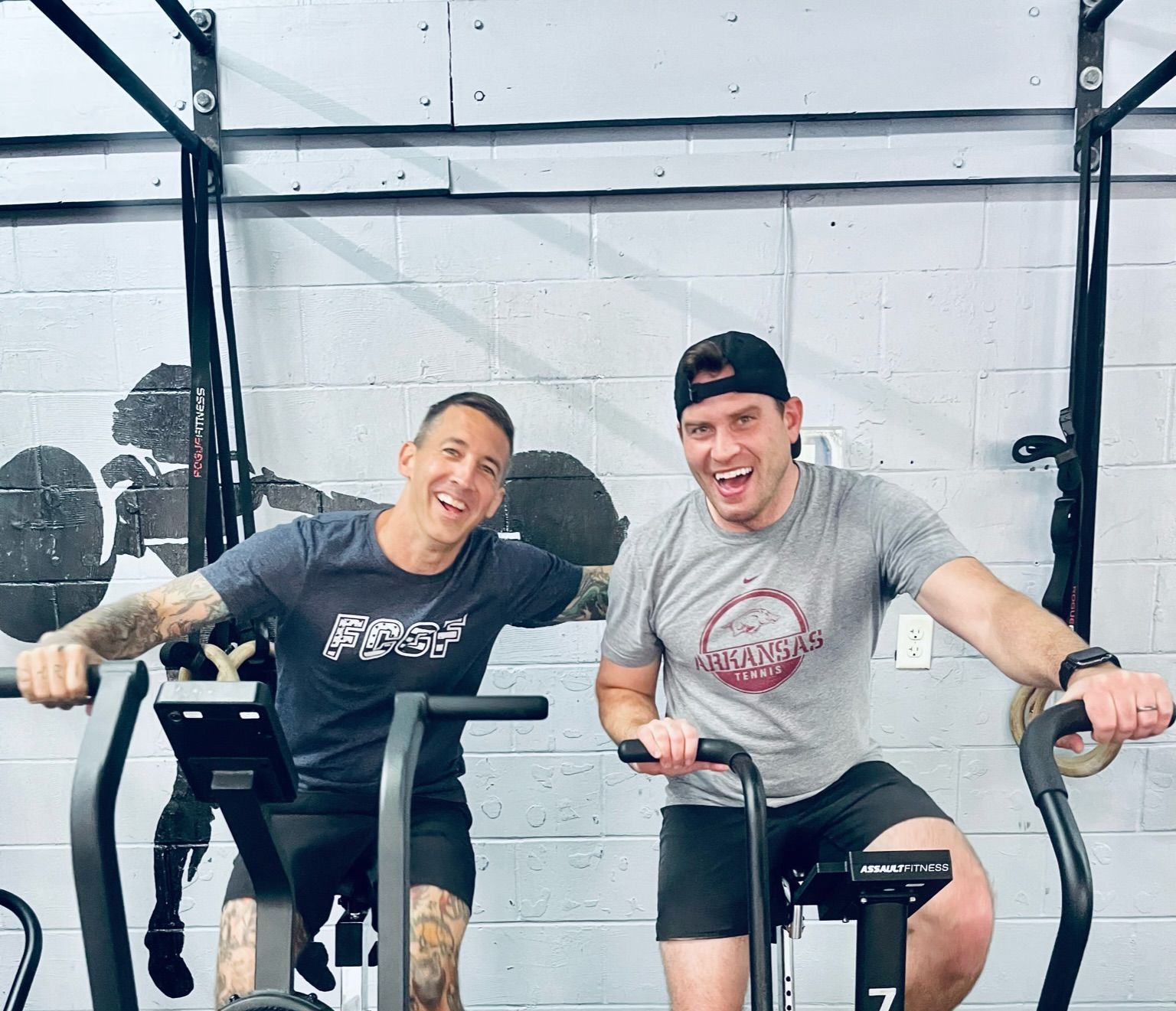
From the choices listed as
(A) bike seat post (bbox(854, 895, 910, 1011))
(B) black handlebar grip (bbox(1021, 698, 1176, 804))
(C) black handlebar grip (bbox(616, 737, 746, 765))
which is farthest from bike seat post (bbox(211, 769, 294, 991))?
(B) black handlebar grip (bbox(1021, 698, 1176, 804))

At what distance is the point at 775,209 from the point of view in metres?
1.77

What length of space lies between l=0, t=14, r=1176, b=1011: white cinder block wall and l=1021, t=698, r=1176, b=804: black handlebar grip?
748mm

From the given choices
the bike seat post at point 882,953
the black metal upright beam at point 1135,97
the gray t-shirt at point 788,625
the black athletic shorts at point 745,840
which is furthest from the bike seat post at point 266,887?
the black metal upright beam at point 1135,97

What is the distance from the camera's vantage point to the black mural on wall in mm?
1821

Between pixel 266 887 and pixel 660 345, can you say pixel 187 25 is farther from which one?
pixel 266 887

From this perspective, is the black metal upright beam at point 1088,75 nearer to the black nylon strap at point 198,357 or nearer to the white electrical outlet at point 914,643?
the white electrical outlet at point 914,643

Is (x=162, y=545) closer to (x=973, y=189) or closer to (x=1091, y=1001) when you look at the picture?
(x=973, y=189)

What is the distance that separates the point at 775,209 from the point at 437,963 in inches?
63.0

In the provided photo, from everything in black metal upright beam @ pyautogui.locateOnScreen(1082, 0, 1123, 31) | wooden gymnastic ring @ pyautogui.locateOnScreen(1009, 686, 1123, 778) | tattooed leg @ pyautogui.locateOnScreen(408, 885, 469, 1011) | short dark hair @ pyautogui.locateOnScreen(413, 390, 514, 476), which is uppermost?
black metal upright beam @ pyautogui.locateOnScreen(1082, 0, 1123, 31)

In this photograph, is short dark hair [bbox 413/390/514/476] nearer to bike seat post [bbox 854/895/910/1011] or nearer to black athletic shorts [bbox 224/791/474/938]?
black athletic shorts [bbox 224/791/474/938]

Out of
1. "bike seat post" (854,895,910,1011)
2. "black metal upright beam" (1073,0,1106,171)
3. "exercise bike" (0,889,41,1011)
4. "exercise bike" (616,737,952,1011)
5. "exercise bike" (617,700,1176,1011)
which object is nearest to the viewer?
"exercise bike" (617,700,1176,1011)

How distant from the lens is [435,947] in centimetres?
145

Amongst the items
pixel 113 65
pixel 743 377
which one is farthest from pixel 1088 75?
pixel 113 65

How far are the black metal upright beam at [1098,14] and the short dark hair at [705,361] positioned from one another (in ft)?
3.15
